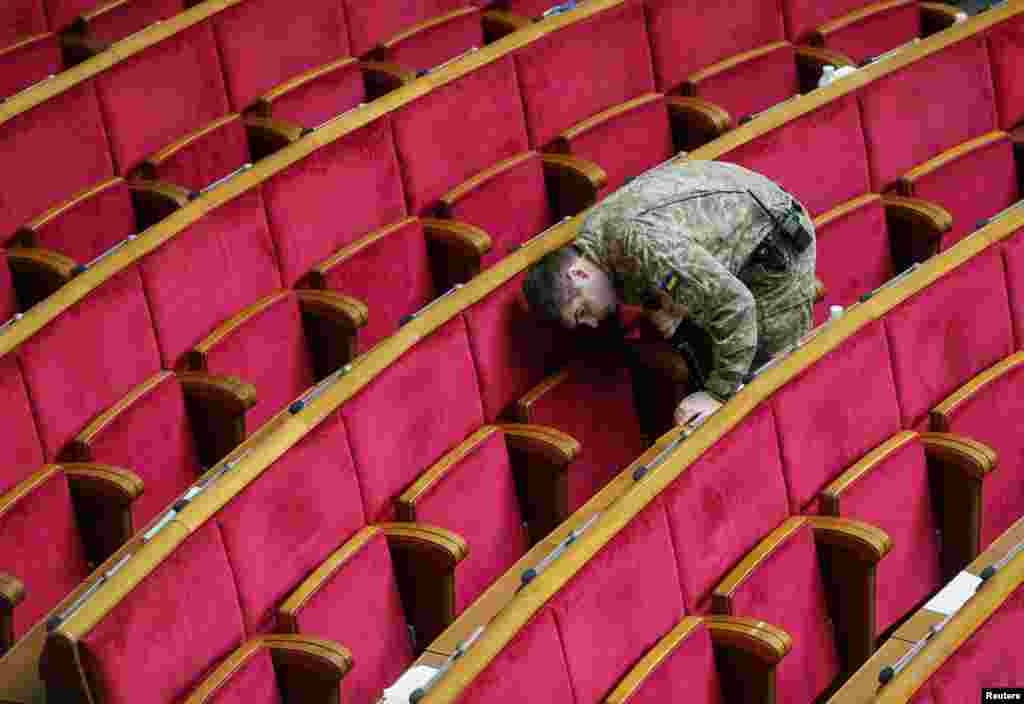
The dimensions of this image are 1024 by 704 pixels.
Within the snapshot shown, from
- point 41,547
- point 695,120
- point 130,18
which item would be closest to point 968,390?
point 695,120

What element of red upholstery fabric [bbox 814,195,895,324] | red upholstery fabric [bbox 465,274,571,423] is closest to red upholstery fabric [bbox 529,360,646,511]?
red upholstery fabric [bbox 465,274,571,423]

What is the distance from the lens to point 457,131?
729mm

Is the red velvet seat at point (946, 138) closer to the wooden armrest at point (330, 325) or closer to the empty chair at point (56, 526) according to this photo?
the wooden armrest at point (330, 325)

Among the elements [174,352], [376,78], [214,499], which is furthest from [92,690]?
[376,78]

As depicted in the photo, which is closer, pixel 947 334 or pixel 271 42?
pixel 947 334

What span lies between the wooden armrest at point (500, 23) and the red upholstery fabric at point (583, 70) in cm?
9

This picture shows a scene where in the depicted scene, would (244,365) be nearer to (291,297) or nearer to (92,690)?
(291,297)

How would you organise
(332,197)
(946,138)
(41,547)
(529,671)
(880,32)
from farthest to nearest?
(880,32), (946,138), (332,197), (41,547), (529,671)

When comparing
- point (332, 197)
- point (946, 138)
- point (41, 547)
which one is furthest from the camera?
point (946, 138)

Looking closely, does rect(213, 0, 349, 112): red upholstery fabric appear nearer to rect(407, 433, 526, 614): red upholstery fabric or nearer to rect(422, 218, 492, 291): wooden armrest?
rect(422, 218, 492, 291): wooden armrest

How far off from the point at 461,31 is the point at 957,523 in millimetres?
385

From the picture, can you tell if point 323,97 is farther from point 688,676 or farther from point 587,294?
point 688,676

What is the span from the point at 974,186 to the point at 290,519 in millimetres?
382

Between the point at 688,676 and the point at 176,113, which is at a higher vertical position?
the point at 176,113
